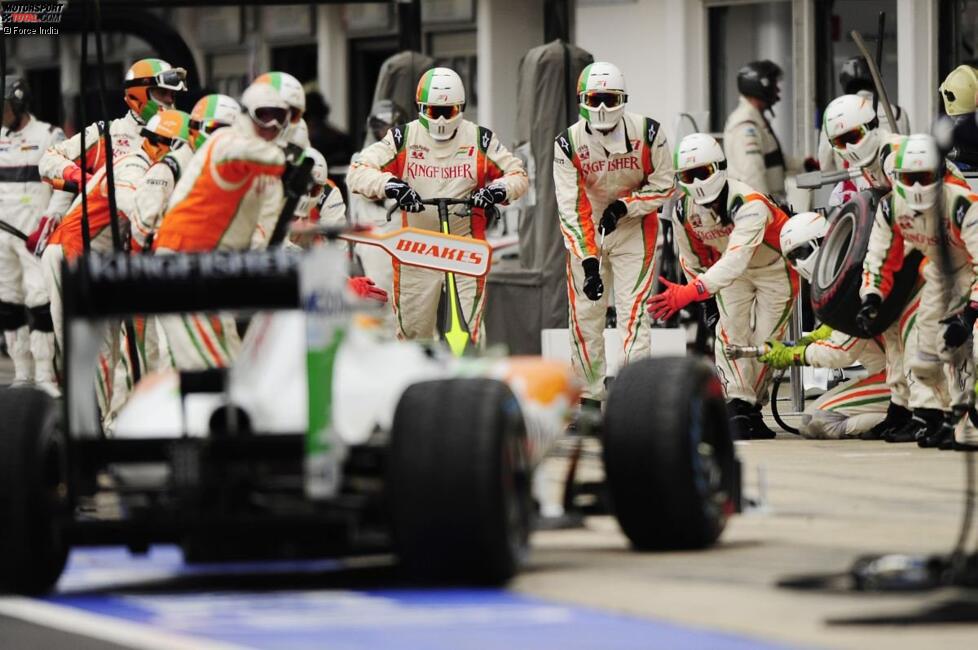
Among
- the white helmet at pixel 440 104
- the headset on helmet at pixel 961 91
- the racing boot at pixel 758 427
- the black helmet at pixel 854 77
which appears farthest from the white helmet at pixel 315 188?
the black helmet at pixel 854 77

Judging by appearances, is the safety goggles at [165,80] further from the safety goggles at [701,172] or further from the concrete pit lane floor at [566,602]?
the concrete pit lane floor at [566,602]

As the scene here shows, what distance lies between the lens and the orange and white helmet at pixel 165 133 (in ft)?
49.2

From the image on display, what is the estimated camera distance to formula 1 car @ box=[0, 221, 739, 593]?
7.96 meters

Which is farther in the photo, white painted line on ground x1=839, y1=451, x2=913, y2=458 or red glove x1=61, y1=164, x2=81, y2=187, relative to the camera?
red glove x1=61, y1=164, x2=81, y2=187

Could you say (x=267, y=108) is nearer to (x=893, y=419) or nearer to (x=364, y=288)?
(x=364, y=288)

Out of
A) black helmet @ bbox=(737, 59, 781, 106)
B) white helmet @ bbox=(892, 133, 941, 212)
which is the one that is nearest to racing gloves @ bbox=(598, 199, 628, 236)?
white helmet @ bbox=(892, 133, 941, 212)

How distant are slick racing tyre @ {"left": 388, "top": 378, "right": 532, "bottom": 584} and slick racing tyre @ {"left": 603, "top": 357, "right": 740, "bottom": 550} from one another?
0.77 meters

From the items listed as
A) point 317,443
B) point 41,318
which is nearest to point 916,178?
point 317,443

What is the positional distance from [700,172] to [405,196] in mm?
1820

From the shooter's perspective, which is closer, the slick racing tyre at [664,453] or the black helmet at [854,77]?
the slick racing tyre at [664,453]

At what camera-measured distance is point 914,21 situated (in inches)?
877

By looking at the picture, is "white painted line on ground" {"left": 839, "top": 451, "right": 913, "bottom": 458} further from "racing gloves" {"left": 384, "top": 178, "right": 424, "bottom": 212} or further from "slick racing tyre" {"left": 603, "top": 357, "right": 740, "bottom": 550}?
"slick racing tyre" {"left": 603, "top": 357, "right": 740, "bottom": 550}

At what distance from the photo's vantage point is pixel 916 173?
45.9ft

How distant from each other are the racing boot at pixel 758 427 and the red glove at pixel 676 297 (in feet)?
2.48
